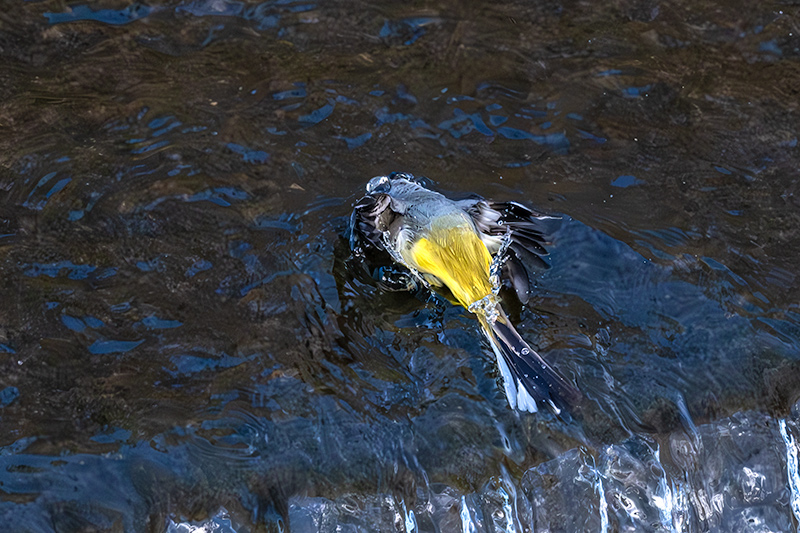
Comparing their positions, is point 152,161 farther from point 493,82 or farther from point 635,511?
point 635,511

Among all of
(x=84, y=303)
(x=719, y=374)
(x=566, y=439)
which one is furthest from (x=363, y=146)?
(x=719, y=374)

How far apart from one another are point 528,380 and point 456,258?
1.07 meters

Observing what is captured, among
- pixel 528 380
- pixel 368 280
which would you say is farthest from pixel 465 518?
pixel 368 280

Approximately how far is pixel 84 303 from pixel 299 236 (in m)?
1.45

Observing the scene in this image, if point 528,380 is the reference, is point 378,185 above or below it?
above

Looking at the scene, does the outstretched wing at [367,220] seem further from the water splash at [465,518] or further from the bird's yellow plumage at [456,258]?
the water splash at [465,518]

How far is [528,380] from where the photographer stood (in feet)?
14.3

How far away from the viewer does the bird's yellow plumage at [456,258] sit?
4.88m

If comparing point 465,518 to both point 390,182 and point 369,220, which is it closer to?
point 369,220

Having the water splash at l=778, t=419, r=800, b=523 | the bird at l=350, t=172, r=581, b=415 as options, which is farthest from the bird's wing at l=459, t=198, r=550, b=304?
the water splash at l=778, t=419, r=800, b=523

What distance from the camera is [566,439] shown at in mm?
4336

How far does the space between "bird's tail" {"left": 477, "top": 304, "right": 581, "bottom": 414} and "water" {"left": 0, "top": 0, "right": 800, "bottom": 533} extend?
90mm

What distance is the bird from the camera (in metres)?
4.88

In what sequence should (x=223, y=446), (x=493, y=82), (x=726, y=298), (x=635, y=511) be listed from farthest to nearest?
(x=493, y=82)
(x=726, y=298)
(x=635, y=511)
(x=223, y=446)
